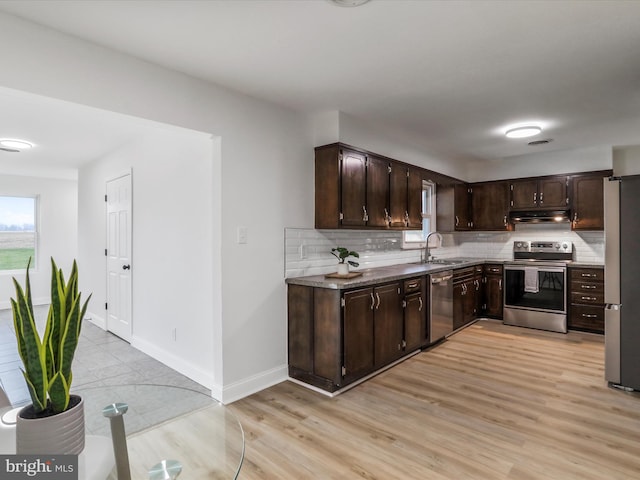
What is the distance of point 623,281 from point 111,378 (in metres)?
4.58

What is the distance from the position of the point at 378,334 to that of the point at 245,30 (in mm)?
2612

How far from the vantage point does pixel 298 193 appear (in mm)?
3520

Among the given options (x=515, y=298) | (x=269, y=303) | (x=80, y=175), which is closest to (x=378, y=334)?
(x=269, y=303)

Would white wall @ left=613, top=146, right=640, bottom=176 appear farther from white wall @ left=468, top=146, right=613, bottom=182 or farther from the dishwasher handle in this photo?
the dishwasher handle

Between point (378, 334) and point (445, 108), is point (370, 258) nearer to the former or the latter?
point (378, 334)

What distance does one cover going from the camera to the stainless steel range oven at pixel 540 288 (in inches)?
194

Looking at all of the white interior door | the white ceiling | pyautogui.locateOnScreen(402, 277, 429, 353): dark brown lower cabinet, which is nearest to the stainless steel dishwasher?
pyautogui.locateOnScreen(402, 277, 429, 353): dark brown lower cabinet

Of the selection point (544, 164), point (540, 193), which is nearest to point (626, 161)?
point (544, 164)

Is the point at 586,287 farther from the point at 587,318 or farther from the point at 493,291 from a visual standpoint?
the point at 493,291

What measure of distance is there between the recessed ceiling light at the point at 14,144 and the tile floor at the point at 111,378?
2429 mm

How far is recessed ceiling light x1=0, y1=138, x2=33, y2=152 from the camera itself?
14.0 feet

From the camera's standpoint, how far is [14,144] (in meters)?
4.39

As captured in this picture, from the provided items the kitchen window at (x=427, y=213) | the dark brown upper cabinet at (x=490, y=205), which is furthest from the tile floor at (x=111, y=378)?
the dark brown upper cabinet at (x=490, y=205)

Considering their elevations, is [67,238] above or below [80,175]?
below
